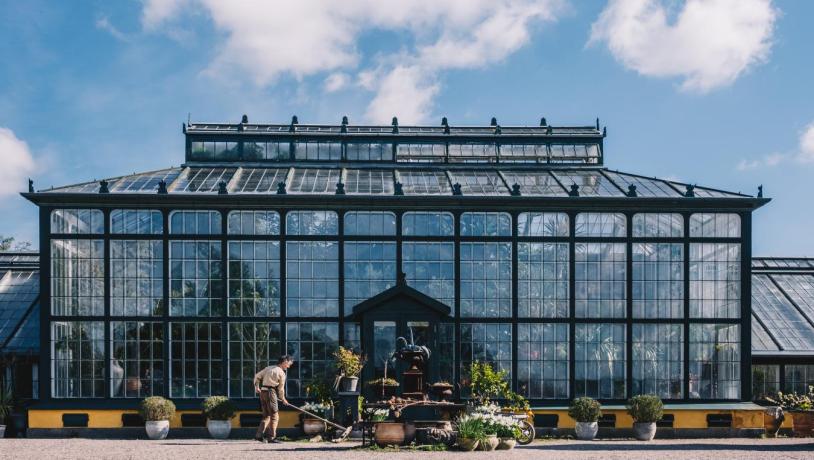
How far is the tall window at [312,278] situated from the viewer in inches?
926

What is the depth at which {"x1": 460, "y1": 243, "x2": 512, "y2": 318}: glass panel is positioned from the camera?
23688 millimetres

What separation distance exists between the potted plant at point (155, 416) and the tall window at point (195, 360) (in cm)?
117

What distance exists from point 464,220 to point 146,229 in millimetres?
9045

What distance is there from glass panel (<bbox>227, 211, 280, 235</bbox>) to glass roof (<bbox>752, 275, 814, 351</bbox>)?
606 inches

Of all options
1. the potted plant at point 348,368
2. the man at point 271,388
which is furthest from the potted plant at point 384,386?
the man at point 271,388

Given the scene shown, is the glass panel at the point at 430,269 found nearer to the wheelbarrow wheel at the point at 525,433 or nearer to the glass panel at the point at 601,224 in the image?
the glass panel at the point at 601,224

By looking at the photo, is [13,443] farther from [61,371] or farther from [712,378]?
[712,378]

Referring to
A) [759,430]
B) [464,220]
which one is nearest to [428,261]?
[464,220]

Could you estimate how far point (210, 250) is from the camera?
23.5 metres

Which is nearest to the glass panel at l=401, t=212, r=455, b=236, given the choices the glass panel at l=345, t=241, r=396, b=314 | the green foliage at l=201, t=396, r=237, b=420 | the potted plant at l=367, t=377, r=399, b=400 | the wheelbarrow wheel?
the glass panel at l=345, t=241, r=396, b=314

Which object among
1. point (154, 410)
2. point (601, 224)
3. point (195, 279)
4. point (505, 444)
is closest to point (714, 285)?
point (601, 224)

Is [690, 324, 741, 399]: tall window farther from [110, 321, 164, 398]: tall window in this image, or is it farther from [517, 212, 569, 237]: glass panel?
[110, 321, 164, 398]: tall window

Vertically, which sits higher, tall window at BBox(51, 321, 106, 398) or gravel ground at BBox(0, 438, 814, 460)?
tall window at BBox(51, 321, 106, 398)

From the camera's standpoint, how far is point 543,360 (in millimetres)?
23641
